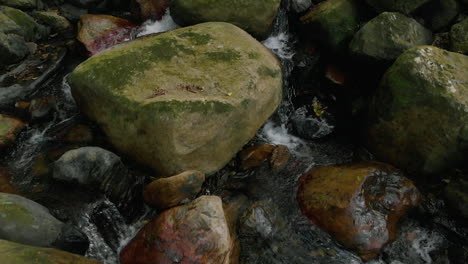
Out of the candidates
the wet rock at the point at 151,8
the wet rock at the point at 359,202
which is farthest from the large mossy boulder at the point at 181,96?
the wet rock at the point at 151,8

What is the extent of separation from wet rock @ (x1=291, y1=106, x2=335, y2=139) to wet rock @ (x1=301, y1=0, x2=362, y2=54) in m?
1.64

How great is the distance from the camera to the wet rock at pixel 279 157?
22.4ft

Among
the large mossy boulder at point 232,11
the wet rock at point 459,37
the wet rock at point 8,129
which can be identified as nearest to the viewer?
the wet rock at point 8,129

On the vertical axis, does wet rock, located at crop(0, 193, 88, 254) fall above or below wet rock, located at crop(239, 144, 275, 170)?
above

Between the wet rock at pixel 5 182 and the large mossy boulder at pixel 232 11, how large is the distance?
204 inches

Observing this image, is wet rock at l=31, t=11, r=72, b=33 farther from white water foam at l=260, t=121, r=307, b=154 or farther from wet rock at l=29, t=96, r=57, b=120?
white water foam at l=260, t=121, r=307, b=154

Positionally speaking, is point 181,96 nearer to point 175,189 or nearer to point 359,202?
point 175,189

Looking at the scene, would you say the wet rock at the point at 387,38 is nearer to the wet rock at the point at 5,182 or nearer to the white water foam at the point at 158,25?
the white water foam at the point at 158,25

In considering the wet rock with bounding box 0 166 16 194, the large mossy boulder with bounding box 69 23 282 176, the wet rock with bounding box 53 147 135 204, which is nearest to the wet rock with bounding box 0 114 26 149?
the wet rock with bounding box 0 166 16 194

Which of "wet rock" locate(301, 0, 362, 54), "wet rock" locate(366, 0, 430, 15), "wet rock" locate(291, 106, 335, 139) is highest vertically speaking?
"wet rock" locate(366, 0, 430, 15)

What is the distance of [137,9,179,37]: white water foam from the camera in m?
9.43

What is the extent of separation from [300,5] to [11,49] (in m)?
7.13

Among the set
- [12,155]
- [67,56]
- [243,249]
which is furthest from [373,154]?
[67,56]

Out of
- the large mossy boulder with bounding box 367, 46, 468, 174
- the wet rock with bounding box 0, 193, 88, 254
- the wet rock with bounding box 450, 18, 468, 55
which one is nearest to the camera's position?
the wet rock with bounding box 0, 193, 88, 254
